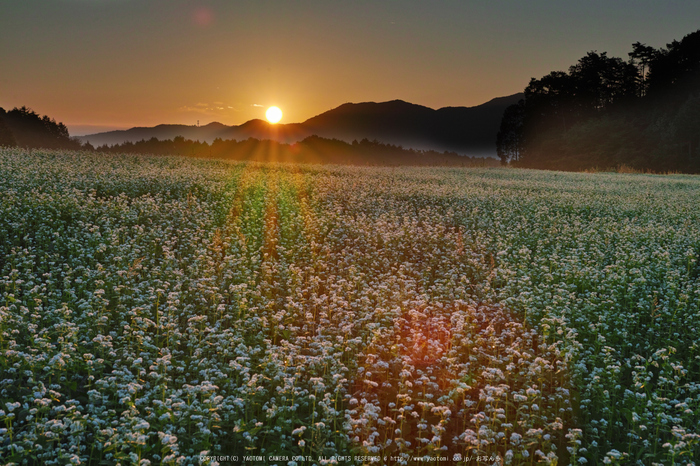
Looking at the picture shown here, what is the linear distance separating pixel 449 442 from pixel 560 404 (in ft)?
4.89

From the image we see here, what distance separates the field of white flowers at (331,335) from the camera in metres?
4.32

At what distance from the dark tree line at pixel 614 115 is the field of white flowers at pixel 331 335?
6835 cm

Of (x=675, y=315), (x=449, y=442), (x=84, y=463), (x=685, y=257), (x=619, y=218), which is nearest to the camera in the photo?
(x=84, y=463)

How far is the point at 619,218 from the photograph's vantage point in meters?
16.7

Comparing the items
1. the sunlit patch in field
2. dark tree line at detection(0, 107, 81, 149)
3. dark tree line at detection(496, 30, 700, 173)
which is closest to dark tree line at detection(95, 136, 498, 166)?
dark tree line at detection(496, 30, 700, 173)

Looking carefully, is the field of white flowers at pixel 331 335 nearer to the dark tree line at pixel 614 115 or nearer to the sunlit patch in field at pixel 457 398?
the sunlit patch in field at pixel 457 398

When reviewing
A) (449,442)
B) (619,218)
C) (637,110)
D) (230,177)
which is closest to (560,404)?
(449,442)

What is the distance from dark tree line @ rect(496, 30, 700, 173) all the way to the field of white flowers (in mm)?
68350

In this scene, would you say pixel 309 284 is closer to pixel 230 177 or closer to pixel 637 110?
pixel 230 177

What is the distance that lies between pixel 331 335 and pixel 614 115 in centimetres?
9986

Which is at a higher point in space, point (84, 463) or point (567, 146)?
point (567, 146)

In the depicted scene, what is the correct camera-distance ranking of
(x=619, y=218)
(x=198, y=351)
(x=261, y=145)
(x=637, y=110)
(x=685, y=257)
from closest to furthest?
(x=198, y=351) → (x=685, y=257) → (x=619, y=218) → (x=261, y=145) → (x=637, y=110)

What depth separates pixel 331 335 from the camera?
21.3ft

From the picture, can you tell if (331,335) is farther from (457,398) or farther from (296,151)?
(296,151)
